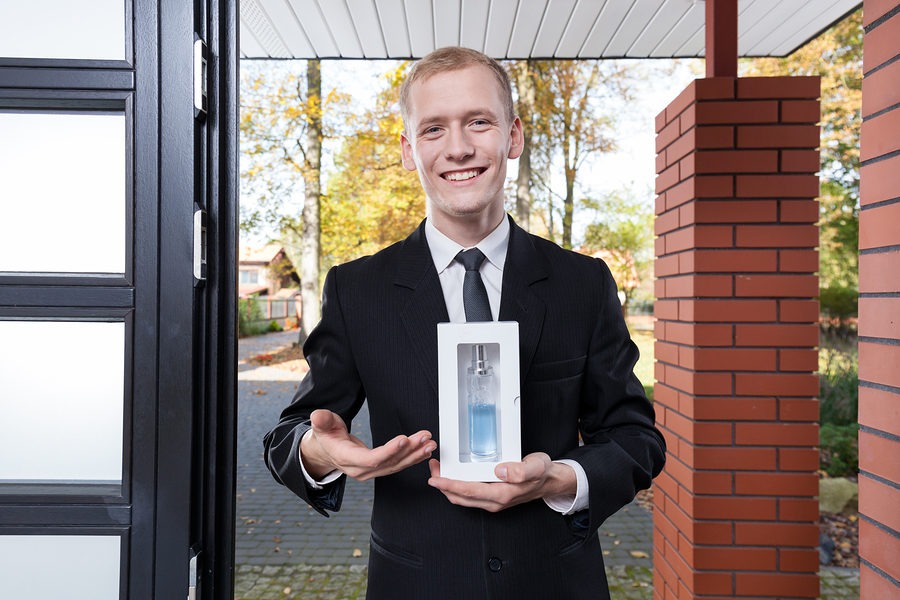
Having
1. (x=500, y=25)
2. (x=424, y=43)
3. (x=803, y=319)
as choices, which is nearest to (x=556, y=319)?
(x=803, y=319)

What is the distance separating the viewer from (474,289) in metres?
1.49

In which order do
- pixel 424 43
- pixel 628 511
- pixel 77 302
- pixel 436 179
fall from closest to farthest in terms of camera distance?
pixel 77 302 → pixel 436 179 → pixel 424 43 → pixel 628 511

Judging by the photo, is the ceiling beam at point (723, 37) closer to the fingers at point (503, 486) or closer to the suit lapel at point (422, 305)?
the suit lapel at point (422, 305)

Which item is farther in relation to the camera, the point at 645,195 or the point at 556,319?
the point at 645,195

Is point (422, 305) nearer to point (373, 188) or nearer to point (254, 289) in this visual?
point (373, 188)

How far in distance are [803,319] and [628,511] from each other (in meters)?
3.95

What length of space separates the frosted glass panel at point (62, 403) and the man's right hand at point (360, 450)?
40cm

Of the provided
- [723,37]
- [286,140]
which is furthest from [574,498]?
[286,140]

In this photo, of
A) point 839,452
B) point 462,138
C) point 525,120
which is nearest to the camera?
point 462,138

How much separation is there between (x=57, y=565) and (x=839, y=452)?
7.30 meters

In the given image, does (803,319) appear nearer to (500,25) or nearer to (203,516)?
(500,25)

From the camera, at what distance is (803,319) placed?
114 inches

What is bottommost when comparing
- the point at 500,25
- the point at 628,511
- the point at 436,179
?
the point at 628,511

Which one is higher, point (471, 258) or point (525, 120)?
point (525, 120)
